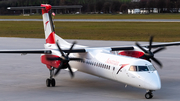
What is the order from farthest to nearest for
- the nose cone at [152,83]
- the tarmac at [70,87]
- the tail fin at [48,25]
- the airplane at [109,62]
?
the tail fin at [48,25] → the tarmac at [70,87] → the airplane at [109,62] → the nose cone at [152,83]

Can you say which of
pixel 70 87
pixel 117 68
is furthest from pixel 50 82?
pixel 117 68

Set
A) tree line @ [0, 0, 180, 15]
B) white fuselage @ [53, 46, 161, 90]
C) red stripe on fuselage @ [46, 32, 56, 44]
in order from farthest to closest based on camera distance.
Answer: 1. tree line @ [0, 0, 180, 15]
2. red stripe on fuselage @ [46, 32, 56, 44]
3. white fuselage @ [53, 46, 161, 90]

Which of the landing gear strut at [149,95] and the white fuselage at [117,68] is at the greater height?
the white fuselage at [117,68]

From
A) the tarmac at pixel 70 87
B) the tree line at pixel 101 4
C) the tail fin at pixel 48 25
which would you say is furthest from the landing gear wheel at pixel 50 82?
the tree line at pixel 101 4

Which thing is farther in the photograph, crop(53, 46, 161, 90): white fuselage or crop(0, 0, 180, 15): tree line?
crop(0, 0, 180, 15): tree line

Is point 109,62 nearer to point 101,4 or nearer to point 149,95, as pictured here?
point 149,95

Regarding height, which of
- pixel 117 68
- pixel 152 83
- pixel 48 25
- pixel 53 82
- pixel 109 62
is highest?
pixel 48 25

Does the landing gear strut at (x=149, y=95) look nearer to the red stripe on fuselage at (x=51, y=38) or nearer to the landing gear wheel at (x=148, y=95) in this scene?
the landing gear wheel at (x=148, y=95)

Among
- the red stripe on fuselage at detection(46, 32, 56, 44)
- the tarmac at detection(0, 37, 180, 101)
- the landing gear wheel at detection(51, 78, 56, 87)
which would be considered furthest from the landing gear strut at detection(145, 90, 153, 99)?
the red stripe on fuselage at detection(46, 32, 56, 44)

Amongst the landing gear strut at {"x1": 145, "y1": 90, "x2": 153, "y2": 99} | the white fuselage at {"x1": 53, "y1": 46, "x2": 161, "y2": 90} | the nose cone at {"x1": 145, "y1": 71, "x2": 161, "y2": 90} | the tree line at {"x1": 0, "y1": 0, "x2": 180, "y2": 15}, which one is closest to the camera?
the nose cone at {"x1": 145, "y1": 71, "x2": 161, "y2": 90}

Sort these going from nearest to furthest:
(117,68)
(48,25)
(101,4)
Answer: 1. (117,68)
2. (48,25)
3. (101,4)

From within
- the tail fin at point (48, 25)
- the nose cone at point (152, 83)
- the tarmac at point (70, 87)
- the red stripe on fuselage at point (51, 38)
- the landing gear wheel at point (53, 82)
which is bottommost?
the tarmac at point (70, 87)

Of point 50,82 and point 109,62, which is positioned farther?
point 50,82

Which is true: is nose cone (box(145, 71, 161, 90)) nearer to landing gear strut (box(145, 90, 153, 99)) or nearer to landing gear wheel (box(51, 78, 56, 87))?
landing gear strut (box(145, 90, 153, 99))
